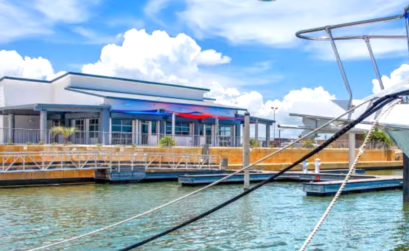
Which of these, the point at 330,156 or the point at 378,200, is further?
the point at 330,156

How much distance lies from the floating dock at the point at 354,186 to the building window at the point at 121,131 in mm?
20003

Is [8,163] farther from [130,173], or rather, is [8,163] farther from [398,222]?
[398,222]

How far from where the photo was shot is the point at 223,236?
13977mm

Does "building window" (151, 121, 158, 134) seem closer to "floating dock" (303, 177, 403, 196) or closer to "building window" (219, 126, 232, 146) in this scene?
"building window" (219, 126, 232, 146)

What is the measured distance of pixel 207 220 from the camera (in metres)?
16.5

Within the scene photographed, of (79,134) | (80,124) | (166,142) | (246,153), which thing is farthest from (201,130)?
(246,153)

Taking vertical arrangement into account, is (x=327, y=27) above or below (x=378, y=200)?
above

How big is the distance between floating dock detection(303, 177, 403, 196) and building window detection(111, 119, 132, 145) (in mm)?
20003

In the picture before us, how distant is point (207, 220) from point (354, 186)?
1001 cm

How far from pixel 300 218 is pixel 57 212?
818 centimetres

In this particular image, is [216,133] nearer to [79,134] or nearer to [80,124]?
[80,124]

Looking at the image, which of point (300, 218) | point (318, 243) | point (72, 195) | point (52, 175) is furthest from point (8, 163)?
point (318, 243)

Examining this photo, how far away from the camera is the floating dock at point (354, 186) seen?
22547 millimetres

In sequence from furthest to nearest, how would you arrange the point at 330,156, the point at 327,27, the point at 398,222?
the point at 330,156 < the point at 398,222 < the point at 327,27
